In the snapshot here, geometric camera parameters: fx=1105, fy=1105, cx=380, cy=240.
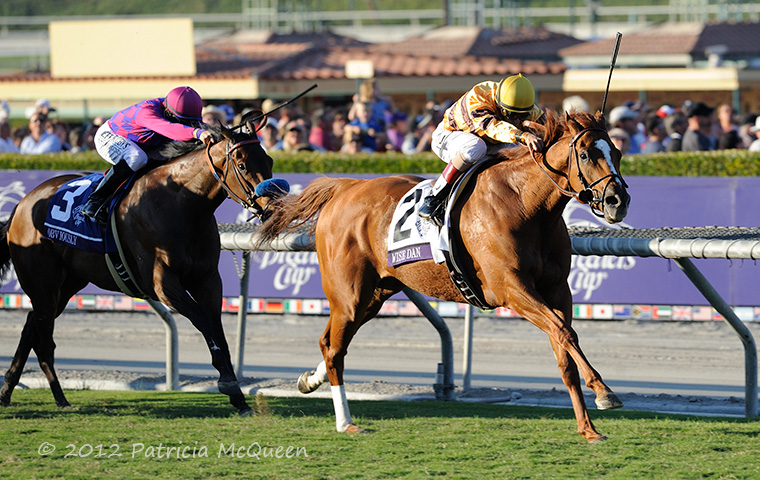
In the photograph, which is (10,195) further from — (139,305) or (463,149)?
(463,149)

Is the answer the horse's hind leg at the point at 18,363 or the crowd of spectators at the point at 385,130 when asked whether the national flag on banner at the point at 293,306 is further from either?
the horse's hind leg at the point at 18,363

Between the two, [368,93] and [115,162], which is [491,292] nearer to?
[115,162]

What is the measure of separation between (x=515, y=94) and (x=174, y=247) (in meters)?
2.24

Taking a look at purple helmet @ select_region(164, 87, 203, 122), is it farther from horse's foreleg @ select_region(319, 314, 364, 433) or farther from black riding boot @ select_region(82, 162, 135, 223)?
horse's foreleg @ select_region(319, 314, 364, 433)

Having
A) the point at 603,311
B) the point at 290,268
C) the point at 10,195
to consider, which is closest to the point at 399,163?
the point at 290,268

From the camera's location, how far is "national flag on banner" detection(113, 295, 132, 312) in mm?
11391

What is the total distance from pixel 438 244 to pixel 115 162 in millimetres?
2326

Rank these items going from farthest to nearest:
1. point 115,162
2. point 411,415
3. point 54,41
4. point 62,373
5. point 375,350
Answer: point 54,41, point 375,350, point 62,373, point 115,162, point 411,415

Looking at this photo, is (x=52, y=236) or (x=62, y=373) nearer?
(x=52, y=236)

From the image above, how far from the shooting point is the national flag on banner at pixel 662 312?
990 centimetres

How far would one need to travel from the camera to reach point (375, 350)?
9555mm

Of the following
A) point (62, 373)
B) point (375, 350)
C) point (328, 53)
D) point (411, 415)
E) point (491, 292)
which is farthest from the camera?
point (328, 53)

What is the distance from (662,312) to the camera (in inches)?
390

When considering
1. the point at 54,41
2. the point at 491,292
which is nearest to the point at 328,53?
the point at 54,41
